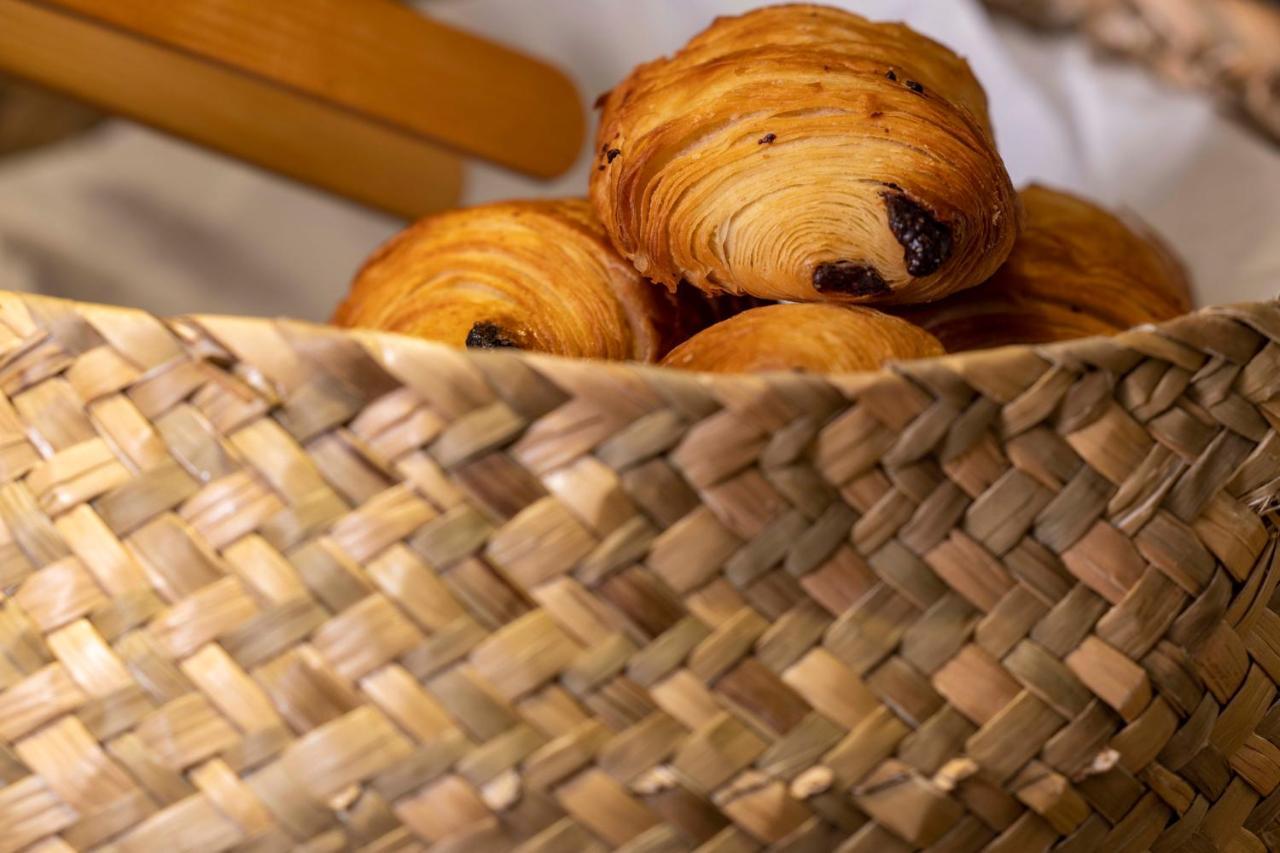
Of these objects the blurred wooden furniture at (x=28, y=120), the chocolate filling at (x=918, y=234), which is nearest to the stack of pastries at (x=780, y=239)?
the chocolate filling at (x=918, y=234)

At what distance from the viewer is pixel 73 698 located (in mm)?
417

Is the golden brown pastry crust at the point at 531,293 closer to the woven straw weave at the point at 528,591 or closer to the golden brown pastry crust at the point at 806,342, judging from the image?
the golden brown pastry crust at the point at 806,342

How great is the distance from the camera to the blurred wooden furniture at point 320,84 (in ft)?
2.57

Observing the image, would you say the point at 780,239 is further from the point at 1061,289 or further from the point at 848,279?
the point at 1061,289

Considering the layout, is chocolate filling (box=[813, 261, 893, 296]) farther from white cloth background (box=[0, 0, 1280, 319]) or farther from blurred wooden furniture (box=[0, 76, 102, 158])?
blurred wooden furniture (box=[0, 76, 102, 158])

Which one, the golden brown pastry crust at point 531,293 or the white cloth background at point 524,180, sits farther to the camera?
the white cloth background at point 524,180

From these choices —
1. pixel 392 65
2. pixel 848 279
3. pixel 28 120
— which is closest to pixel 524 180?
pixel 392 65

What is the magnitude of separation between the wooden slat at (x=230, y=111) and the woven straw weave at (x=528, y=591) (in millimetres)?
418

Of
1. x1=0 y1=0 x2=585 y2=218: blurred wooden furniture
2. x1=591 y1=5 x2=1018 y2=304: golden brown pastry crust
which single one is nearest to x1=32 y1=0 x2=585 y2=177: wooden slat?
x1=0 y1=0 x2=585 y2=218: blurred wooden furniture

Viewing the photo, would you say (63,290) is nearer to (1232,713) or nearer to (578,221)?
(578,221)

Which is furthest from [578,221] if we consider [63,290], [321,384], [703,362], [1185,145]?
[1185,145]

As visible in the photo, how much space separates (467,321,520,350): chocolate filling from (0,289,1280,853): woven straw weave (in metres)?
0.18

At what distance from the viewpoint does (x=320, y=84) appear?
2.79ft

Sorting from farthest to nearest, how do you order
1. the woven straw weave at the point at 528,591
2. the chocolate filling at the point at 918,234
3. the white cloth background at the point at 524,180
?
the white cloth background at the point at 524,180 < the chocolate filling at the point at 918,234 < the woven straw weave at the point at 528,591
